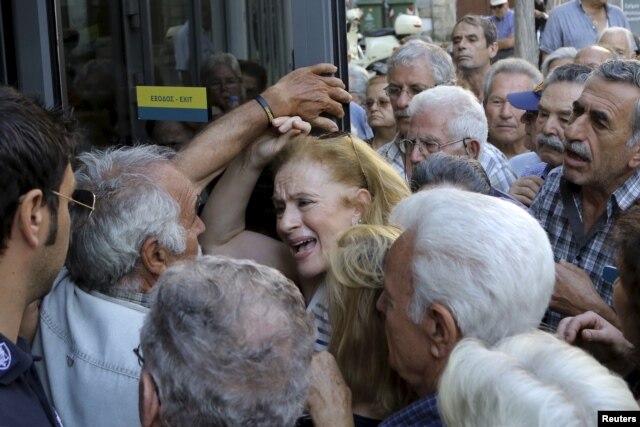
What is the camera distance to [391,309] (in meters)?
2.25

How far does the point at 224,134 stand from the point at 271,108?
192 millimetres

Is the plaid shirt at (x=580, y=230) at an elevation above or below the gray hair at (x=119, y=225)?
below

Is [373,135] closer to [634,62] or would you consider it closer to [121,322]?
[634,62]

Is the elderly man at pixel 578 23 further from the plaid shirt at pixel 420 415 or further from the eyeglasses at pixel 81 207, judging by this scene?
the plaid shirt at pixel 420 415

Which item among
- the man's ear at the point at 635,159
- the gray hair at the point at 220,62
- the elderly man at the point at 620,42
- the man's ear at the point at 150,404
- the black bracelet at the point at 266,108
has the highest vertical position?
the gray hair at the point at 220,62

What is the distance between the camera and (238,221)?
3566 mm

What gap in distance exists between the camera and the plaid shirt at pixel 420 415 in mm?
2076

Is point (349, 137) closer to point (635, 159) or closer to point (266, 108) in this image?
point (266, 108)

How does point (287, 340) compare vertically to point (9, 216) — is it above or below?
below

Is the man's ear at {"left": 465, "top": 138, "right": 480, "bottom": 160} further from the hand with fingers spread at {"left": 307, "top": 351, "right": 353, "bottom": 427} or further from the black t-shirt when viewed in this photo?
the black t-shirt

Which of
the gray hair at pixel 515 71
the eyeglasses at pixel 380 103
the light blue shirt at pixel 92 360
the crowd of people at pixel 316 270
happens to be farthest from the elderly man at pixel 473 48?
the light blue shirt at pixel 92 360

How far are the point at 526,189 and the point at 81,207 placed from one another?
2.19 metres

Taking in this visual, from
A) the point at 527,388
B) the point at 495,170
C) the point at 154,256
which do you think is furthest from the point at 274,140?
the point at 527,388

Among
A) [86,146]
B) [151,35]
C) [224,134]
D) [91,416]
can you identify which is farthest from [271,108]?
[91,416]
